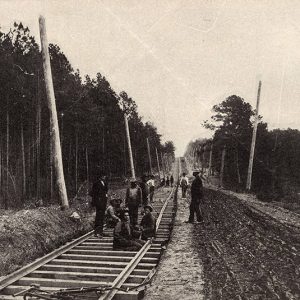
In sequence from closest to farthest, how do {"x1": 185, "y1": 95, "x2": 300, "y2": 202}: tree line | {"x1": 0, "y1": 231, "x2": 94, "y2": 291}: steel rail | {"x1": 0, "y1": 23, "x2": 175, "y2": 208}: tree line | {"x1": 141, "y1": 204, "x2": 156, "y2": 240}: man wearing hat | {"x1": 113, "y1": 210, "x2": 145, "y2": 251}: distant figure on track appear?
{"x1": 0, "y1": 231, "x2": 94, "y2": 291}: steel rail < {"x1": 113, "y1": 210, "x2": 145, "y2": 251}: distant figure on track < {"x1": 141, "y1": 204, "x2": 156, "y2": 240}: man wearing hat < {"x1": 0, "y1": 23, "x2": 175, "y2": 208}: tree line < {"x1": 185, "y1": 95, "x2": 300, "y2": 202}: tree line

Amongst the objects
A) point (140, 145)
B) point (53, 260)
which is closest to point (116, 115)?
point (140, 145)

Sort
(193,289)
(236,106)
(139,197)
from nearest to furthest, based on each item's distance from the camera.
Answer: (193,289)
(139,197)
(236,106)

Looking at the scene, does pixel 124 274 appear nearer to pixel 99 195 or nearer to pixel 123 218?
pixel 123 218

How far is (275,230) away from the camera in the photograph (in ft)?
47.3

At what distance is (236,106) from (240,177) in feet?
39.5

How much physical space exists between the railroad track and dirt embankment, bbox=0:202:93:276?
1.66 feet

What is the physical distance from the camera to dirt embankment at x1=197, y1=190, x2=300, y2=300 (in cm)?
731

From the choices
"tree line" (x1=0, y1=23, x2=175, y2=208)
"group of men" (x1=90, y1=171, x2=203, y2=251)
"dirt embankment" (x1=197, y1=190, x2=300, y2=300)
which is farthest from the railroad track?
"tree line" (x1=0, y1=23, x2=175, y2=208)

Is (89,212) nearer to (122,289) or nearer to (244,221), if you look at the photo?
(244,221)

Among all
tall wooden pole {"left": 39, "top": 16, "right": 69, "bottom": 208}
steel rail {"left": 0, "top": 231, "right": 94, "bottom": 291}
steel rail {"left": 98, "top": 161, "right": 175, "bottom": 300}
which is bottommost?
steel rail {"left": 0, "top": 231, "right": 94, "bottom": 291}

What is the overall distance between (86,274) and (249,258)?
3810 millimetres

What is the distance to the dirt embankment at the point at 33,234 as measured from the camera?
9.48 meters

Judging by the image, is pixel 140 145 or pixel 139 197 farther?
pixel 140 145

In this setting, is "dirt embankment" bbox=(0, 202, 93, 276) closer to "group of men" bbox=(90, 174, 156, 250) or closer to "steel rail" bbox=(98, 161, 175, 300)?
"group of men" bbox=(90, 174, 156, 250)
